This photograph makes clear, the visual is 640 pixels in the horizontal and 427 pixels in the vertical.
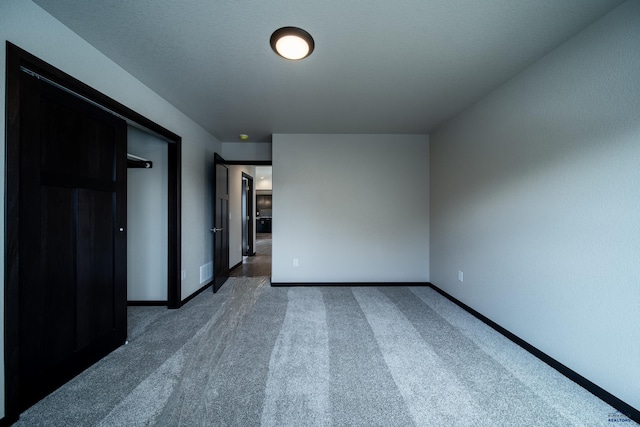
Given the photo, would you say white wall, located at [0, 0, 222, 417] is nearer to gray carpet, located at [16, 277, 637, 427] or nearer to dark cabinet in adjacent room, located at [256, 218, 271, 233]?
gray carpet, located at [16, 277, 637, 427]

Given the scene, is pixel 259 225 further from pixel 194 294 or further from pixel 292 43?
pixel 292 43

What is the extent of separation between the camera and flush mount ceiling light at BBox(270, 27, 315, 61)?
60.7 inches

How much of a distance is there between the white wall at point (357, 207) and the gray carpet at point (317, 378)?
1144 mm

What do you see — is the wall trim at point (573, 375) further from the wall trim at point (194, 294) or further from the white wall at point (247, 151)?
the white wall at point (247, 151)

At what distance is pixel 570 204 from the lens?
64.8 inches

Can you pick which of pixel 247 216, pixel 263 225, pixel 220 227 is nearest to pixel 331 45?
pixel 220 227

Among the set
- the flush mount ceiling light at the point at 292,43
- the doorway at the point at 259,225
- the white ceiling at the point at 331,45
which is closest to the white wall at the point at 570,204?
the white ceiling at the point at 331,45

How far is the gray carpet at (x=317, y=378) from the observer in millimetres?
1309

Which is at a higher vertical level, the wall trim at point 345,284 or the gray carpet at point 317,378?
the wall trim at point 345,284

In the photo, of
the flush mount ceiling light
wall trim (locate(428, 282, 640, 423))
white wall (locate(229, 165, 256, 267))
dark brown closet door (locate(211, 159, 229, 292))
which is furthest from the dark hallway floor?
the flush mount ceiling light

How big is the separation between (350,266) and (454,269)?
1.43 m

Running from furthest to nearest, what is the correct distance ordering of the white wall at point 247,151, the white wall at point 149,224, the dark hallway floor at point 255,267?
the dark hallway floor at point 255,267
the white wall at point 247,151
the white wall at point 149,224

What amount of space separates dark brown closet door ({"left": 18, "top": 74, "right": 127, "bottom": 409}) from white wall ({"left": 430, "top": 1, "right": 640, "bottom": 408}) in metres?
3.42

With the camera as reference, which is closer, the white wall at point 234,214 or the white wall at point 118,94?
the white wall at point 118,94
